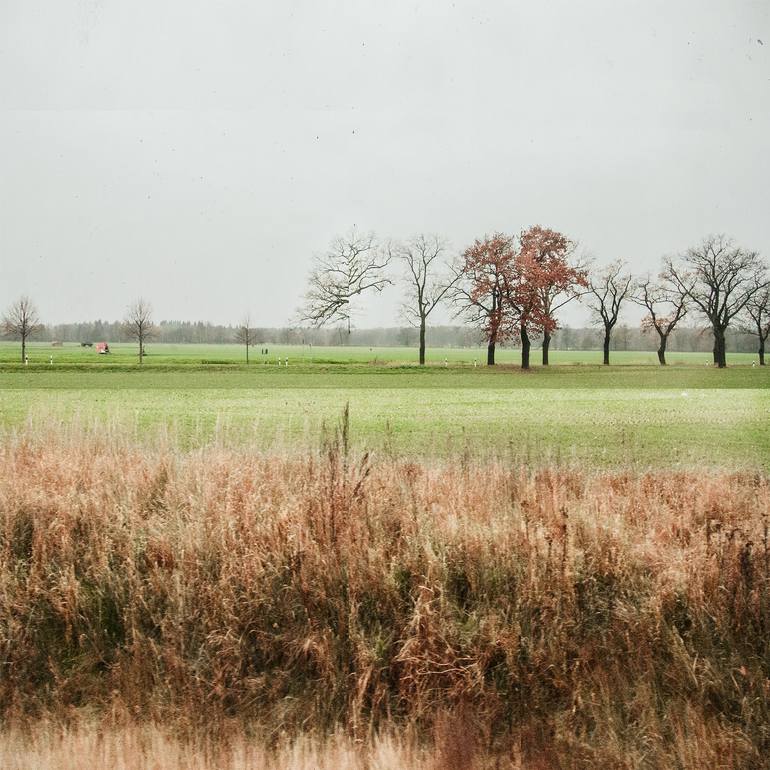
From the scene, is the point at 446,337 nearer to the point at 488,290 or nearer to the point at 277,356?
the point at 488,290

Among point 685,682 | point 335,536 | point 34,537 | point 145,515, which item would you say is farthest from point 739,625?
point 34,537

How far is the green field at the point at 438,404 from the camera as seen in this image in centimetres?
1012

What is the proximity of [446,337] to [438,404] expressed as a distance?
13.2ft

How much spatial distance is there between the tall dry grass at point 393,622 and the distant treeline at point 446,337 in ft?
25.6

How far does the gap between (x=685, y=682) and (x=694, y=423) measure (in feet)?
36.4

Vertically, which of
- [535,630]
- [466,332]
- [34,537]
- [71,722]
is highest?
[466,332]

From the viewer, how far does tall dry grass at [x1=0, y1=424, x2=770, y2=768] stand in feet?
12.8

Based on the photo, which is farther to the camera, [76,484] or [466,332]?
[466,332]

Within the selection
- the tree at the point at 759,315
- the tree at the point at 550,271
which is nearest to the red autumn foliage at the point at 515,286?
the tree at the point at 550,271

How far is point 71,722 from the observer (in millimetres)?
3977

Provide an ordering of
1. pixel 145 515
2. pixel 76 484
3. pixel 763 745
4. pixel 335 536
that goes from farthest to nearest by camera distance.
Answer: pixel 76 484 < pixel 145 515 < pixel 335 536 < pixel 763 745

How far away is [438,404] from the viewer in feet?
61.6

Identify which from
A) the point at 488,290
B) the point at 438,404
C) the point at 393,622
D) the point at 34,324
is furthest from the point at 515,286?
the point at 34,324

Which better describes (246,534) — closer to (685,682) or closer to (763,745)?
(685,682)
